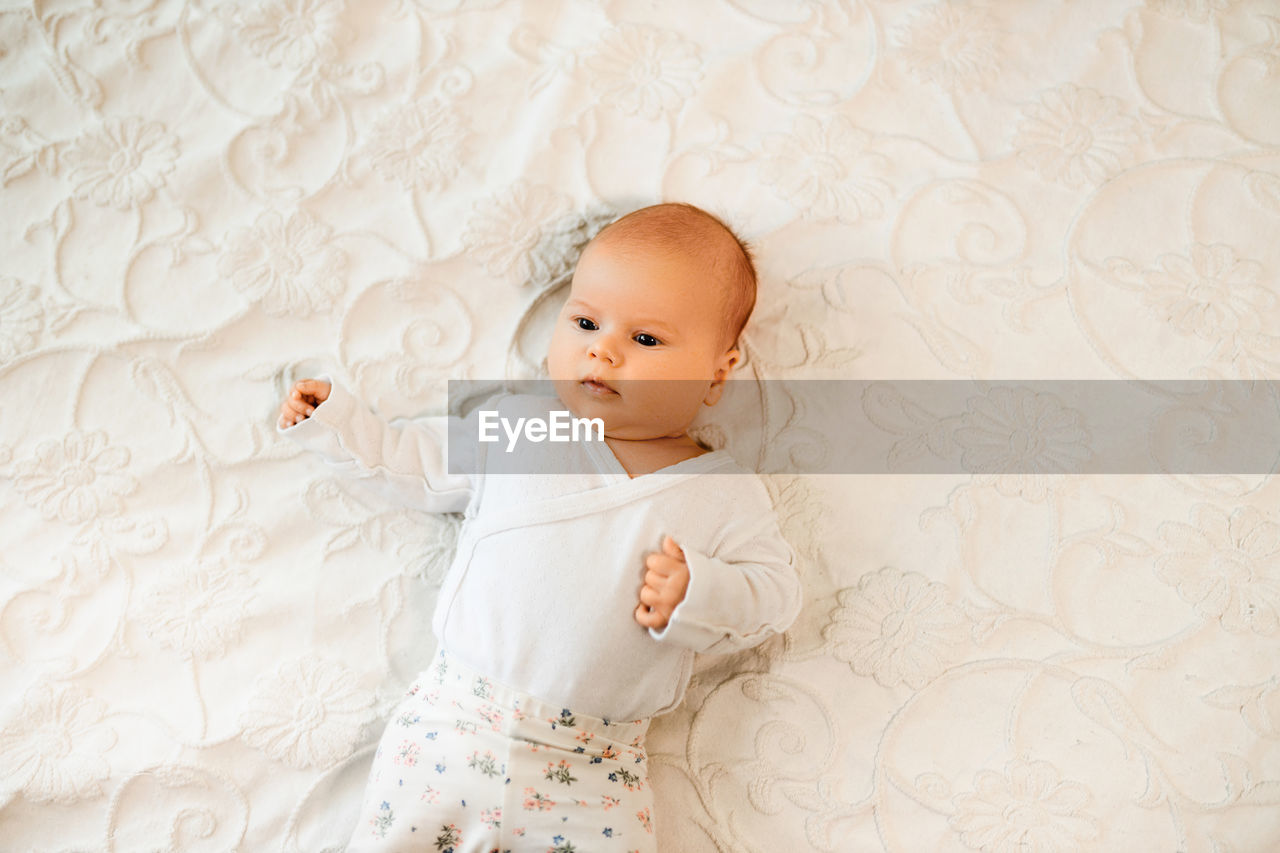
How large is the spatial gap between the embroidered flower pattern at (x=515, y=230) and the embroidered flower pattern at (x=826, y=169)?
36 centimetres

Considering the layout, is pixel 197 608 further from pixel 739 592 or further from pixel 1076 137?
pixel 1076 137

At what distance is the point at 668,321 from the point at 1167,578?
2.67ft

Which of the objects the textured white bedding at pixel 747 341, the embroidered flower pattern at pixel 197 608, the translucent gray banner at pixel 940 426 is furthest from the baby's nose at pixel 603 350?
the embroidered flower pattern at pixel 197 608

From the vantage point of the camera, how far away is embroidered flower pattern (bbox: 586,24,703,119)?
55.7 inches

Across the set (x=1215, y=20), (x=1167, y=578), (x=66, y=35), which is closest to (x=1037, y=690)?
(x=1167, y=578)

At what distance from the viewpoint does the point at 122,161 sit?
1.34 meters

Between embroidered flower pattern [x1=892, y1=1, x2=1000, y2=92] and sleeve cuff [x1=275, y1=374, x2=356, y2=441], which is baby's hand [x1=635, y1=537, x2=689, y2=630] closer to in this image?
sleeve cuff [x1=275, y1=374, x2=356, y2=441]

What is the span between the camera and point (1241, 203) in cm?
137

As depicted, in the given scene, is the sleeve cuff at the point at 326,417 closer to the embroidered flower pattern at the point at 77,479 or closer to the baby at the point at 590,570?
the baby at the point at 590,570

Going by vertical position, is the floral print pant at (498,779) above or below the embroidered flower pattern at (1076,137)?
below

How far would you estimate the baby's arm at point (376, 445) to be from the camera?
1231 millimetres

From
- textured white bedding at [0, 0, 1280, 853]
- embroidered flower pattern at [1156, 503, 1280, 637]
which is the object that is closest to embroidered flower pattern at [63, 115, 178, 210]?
textured white bedding at [0, 0, 1280, 853]

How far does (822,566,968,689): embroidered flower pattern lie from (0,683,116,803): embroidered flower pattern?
103cm

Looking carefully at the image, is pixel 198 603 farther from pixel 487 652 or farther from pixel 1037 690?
pixel 1037 690
